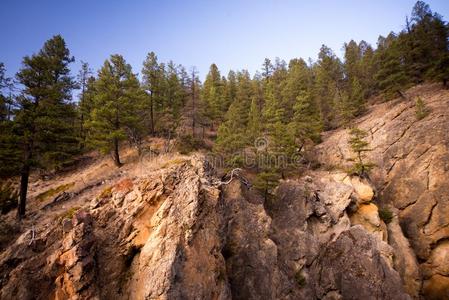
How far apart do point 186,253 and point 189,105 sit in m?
28.2

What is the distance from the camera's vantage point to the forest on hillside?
55.4 feet

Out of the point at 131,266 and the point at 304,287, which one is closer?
the point at 131,266

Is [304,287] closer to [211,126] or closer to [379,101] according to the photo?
[211,126]

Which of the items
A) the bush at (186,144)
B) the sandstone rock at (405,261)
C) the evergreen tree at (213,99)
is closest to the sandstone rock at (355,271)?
the sandstone rock at (405,261)

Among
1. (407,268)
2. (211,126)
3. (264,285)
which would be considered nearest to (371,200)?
(407,268)

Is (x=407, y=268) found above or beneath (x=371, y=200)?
beneath

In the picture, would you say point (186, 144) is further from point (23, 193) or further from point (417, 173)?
point (417, 173)

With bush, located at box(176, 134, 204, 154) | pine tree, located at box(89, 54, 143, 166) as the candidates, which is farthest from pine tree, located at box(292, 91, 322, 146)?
pine tree, located at box(89, 54, 143, 166)

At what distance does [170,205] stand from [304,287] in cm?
1263

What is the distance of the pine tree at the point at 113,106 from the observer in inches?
933

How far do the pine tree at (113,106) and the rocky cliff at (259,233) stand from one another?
6724 mm

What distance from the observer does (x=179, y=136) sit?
27844mm

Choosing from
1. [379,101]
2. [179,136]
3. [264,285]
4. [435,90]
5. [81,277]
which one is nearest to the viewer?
[81,277]

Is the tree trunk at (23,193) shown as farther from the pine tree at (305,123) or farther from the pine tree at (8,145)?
the pine tree at (305,123)
